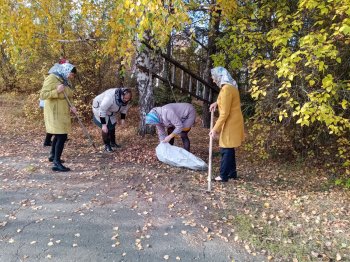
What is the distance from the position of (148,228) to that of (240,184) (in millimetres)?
1838

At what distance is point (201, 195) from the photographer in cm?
425

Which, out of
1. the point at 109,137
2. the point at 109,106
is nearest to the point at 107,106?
the point at 109,106

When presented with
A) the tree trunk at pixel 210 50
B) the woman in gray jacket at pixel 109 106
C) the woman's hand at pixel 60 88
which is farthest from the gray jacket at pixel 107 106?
the tree trunk at pixel 210 50

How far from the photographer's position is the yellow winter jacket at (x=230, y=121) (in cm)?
443

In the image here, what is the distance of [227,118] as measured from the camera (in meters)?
4.57

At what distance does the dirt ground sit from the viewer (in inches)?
128

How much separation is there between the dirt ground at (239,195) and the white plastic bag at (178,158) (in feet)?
0.39

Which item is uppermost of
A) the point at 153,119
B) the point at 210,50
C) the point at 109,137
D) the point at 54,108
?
the point at 210,50

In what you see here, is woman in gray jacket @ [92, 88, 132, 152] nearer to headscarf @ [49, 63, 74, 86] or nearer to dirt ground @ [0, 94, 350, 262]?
dirt ground @ [0, 94, 350, 262]

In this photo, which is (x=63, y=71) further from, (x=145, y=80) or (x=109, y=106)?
(x=145, y=80)

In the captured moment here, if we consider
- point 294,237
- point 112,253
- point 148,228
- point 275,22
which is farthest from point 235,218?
point 275,22

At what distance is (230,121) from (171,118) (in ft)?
3.36

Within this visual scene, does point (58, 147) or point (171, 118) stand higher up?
point (171, 118)

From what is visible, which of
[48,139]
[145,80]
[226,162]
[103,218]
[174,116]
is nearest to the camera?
[103,218]
